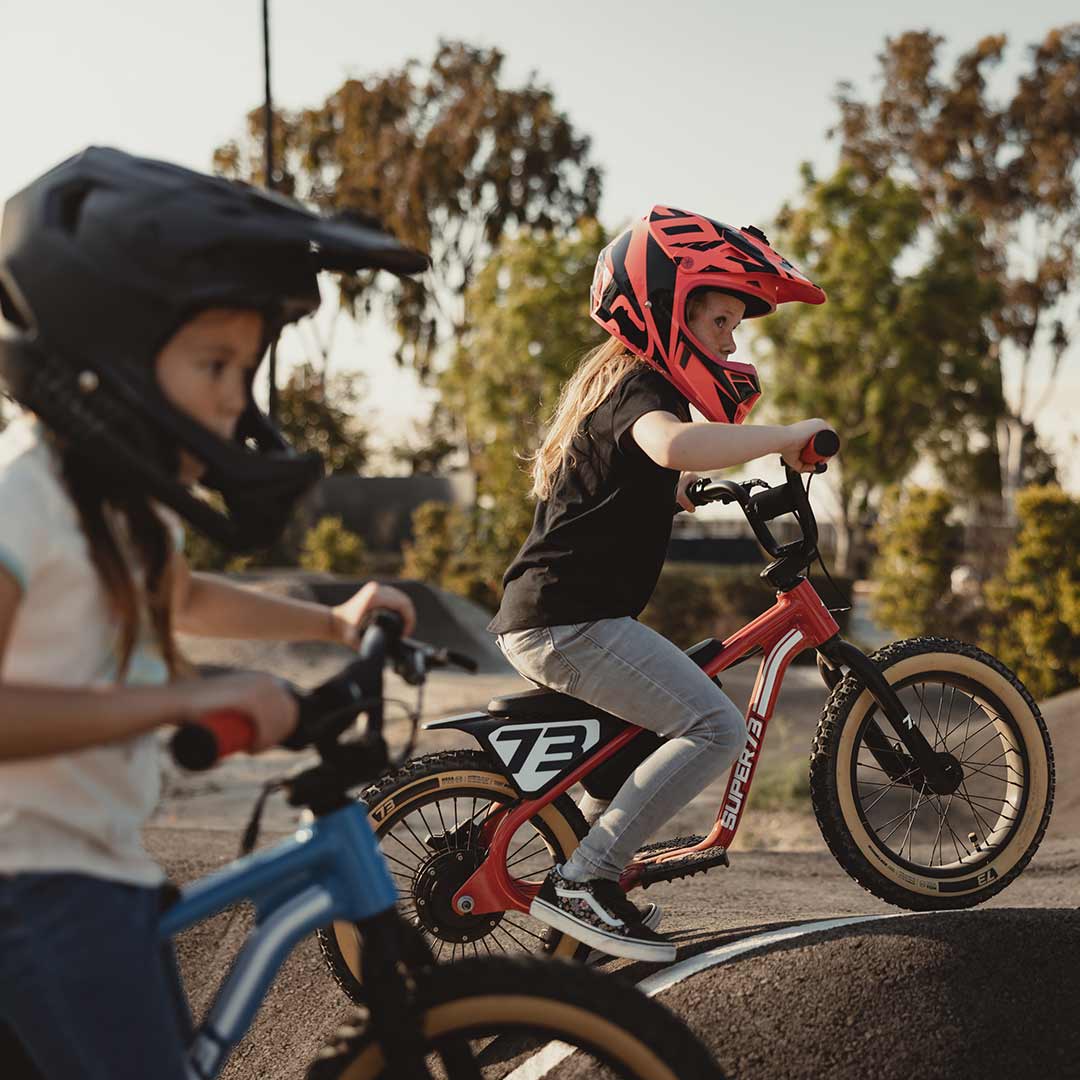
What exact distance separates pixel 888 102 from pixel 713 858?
115 feet

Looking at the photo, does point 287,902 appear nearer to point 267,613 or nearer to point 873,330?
point 267,613

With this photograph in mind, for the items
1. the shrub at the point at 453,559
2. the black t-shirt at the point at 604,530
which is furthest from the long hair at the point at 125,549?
the shrub at the point at 453,559

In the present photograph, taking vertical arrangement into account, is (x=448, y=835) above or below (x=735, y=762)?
below

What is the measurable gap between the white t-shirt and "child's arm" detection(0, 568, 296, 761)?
0.05 meters

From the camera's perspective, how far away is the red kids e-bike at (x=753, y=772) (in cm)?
365

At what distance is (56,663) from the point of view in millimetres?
1735

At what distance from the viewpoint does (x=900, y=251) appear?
31.5 metres

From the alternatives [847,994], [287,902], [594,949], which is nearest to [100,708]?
[287,902]

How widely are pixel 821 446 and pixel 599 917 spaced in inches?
56.8

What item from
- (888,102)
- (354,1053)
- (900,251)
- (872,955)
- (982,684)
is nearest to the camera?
(354,1053)

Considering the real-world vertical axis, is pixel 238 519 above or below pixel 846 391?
above

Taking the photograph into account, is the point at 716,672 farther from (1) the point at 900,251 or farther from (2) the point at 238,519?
(1) the point at 900,251

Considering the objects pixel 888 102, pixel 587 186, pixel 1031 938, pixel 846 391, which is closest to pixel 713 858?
pixel 1031 938

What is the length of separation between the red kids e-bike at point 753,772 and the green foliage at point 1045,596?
7677 millimetres
